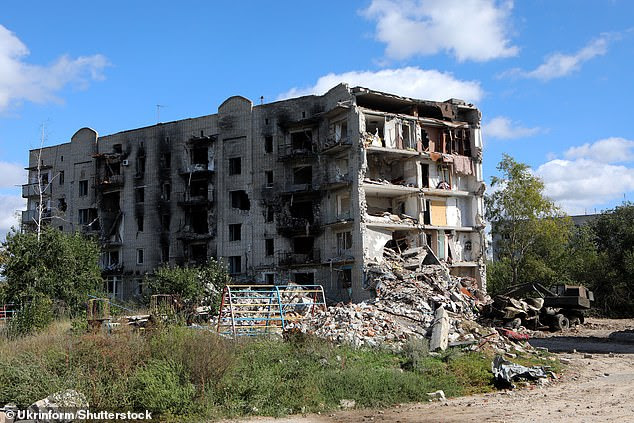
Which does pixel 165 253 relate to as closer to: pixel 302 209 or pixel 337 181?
pixel 302 209

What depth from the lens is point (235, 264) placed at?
42625 millimetres

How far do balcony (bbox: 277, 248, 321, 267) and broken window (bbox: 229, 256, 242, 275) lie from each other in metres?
3.49

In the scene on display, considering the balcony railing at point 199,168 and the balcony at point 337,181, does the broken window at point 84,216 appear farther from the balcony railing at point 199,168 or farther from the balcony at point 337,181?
the balcony at point 337,181

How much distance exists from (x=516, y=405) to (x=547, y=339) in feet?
54.6

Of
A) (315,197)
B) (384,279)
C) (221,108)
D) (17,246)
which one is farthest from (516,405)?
(221,108)

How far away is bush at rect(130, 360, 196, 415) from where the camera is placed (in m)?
12.3

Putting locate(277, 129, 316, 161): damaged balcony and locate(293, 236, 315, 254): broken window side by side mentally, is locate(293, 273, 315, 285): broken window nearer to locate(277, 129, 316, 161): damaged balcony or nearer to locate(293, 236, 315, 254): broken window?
locate(293, 236, 315, 254): broken window

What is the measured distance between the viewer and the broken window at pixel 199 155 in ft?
149

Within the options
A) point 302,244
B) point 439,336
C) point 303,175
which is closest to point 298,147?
point 303,175

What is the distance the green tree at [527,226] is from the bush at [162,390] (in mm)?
38331

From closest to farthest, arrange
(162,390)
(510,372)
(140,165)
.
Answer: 1. (162,390)
2. (510,372)
3. (140,165)

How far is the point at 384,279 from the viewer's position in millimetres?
34938

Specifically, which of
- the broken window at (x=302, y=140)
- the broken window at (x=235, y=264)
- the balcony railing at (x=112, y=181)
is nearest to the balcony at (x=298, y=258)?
the broken window at (x=235, y=264)

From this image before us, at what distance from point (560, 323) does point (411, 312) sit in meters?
9.11
